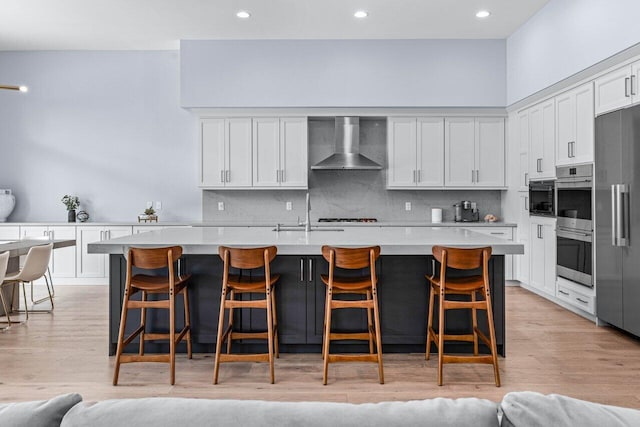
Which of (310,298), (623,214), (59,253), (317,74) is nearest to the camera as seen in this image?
(310,298)

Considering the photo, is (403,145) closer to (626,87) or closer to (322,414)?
(626,87)

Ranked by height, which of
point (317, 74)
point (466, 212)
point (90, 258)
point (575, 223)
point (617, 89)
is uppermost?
point (317, 74)

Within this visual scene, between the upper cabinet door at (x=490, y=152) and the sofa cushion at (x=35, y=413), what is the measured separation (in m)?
6.16

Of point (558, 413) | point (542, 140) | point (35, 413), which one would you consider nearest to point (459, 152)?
point (542, 140)

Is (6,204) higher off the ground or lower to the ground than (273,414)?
higher

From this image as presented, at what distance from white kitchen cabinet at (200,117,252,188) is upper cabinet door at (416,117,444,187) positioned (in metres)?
2.36

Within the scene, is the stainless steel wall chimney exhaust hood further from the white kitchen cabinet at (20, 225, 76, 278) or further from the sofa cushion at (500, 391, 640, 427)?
the sofa cushion at (500, 391, 640, 427)

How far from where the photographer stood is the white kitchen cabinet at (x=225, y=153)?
6398mm

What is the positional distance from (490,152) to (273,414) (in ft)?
20.2

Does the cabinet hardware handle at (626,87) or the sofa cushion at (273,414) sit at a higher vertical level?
the cabinet hardware handle at (626,87)

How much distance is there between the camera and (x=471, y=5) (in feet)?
16.5

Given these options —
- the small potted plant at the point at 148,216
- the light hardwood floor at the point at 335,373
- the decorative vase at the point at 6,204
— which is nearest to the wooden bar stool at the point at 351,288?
the light hardwood floor at the point at 335,373

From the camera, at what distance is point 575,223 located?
4555 millimetres

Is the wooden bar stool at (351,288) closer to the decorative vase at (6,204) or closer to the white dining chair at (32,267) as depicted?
the white dining chair at (32,267)
